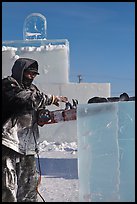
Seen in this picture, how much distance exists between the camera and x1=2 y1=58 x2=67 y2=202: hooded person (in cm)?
298

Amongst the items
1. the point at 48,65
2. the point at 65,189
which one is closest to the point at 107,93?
the point at 48,65

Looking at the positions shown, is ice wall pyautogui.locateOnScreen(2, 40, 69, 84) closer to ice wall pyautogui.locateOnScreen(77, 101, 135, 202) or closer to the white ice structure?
the white ice structure

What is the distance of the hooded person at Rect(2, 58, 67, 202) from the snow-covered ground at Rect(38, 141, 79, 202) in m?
0.83

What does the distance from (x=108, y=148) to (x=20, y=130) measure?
2.40ft

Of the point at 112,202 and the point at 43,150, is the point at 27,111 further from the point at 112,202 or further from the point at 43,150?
the point at 43,150

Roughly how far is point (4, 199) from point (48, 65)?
798 cm

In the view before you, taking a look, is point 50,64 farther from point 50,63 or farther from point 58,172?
point 58,172

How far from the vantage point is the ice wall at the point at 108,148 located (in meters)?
3.08

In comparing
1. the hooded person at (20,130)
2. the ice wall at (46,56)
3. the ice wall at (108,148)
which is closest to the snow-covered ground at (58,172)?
the hooded person at (20,130)

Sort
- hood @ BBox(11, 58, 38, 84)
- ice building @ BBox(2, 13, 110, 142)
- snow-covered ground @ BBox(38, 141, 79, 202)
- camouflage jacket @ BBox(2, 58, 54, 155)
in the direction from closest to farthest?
camouflage jacket @ BBox(2, 58, 54, 155) < hood @ BBox(11, 58, 38, 84) < snow-covered ground @ BBox(38, 141, 79, 202) < ice building @ BBox(2, 13, 110, 142)

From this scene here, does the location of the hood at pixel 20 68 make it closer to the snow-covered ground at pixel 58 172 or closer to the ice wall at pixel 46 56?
the snow-covered ground at pixel 58 172

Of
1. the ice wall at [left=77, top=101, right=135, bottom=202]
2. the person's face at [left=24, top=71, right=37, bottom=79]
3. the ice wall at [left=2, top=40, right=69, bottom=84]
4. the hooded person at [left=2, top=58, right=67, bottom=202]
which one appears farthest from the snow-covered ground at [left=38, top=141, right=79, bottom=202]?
the ice wall at [left=2, top=40, right=69, bottom=84]

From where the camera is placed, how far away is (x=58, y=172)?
6445mm

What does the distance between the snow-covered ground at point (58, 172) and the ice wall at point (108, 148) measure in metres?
1.21
